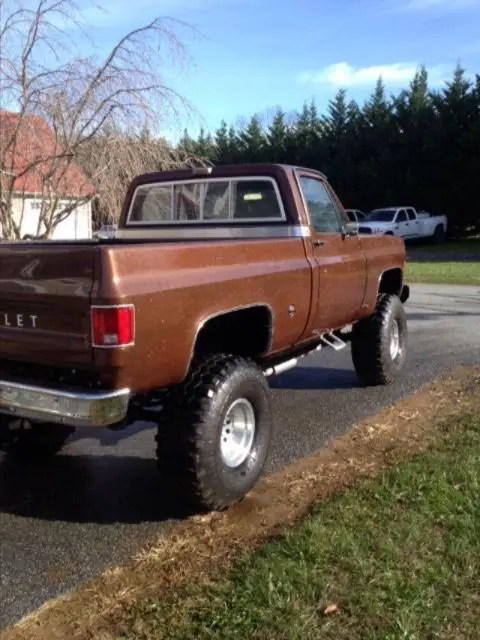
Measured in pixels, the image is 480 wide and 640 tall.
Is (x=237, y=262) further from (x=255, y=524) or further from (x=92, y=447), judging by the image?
(x=92, y=447)

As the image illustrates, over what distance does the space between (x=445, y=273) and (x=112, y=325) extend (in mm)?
17311

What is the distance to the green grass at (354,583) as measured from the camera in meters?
2.84

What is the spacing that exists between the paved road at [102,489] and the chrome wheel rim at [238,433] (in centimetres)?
51

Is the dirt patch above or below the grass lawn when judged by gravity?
below

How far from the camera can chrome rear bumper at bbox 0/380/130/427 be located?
345 cm

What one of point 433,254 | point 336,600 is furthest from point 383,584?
point 433,254

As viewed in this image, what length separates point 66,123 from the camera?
12.0m

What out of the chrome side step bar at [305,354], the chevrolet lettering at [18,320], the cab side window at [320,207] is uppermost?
the cab side window at [320,207]

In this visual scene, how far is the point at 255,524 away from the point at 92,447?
75.4 inches

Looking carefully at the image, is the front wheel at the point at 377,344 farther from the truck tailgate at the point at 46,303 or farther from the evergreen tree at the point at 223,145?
the evergreen tree at the point at 223,145

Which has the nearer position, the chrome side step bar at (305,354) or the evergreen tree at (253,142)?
the chrome side step bar at (305,354)

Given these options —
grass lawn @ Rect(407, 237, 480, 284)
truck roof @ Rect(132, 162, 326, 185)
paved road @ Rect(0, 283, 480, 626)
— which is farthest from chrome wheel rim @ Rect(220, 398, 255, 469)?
grass lawn @ Rect(407, 237, 480, 284)

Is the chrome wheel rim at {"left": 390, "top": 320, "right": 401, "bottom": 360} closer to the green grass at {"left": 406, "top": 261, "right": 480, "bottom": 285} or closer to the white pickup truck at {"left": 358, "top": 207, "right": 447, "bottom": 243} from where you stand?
the green grass at {"left": 406, "top": 261, "right": 480, "bottom": 285}

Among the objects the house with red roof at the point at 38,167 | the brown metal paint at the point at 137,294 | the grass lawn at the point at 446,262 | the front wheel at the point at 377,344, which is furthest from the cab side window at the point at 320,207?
the grass lawn at the point at 446,262
